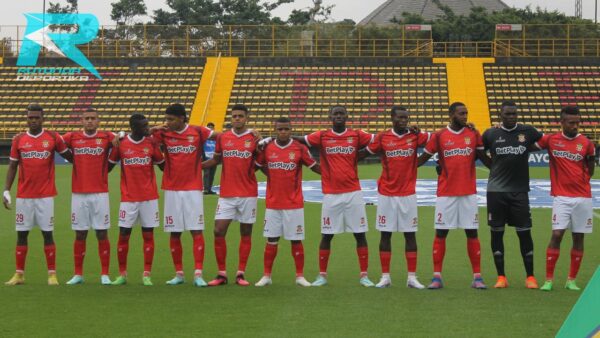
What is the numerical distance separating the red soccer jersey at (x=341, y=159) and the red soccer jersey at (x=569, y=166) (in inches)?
79.8

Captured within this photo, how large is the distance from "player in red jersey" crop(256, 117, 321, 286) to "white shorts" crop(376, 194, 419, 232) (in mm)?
919

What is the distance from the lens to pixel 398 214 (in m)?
10.6

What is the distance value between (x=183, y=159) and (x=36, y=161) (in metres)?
1.66

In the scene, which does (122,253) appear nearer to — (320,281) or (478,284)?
(320,281)

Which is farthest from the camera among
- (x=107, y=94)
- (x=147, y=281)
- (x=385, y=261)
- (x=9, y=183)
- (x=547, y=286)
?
(x=107, y=94)

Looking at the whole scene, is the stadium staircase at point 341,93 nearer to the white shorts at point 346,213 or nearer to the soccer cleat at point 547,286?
the white shorts at point 346,213

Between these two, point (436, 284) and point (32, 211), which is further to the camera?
point (32, 211)

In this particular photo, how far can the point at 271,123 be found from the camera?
1767 inches

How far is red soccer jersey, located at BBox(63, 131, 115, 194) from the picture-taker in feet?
35.2

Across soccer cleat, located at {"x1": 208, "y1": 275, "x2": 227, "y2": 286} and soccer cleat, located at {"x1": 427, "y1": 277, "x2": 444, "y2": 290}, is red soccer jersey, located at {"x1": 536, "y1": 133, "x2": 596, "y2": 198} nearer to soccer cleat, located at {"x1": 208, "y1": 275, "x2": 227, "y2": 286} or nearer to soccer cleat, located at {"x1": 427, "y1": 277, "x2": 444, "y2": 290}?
soccer cleat, located at {"x1": 427, "y1": 277, "x2": 444, "y2": 290}

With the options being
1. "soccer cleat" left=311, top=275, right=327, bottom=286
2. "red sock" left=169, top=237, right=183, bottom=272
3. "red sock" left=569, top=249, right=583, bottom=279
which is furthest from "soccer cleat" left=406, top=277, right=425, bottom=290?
"red sock" left=169, top=237, right=183, bottom=272

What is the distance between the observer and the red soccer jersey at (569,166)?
1030cm

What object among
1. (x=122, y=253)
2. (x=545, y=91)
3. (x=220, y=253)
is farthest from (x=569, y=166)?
(x=545, y=91)

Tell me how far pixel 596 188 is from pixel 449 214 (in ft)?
58.6
